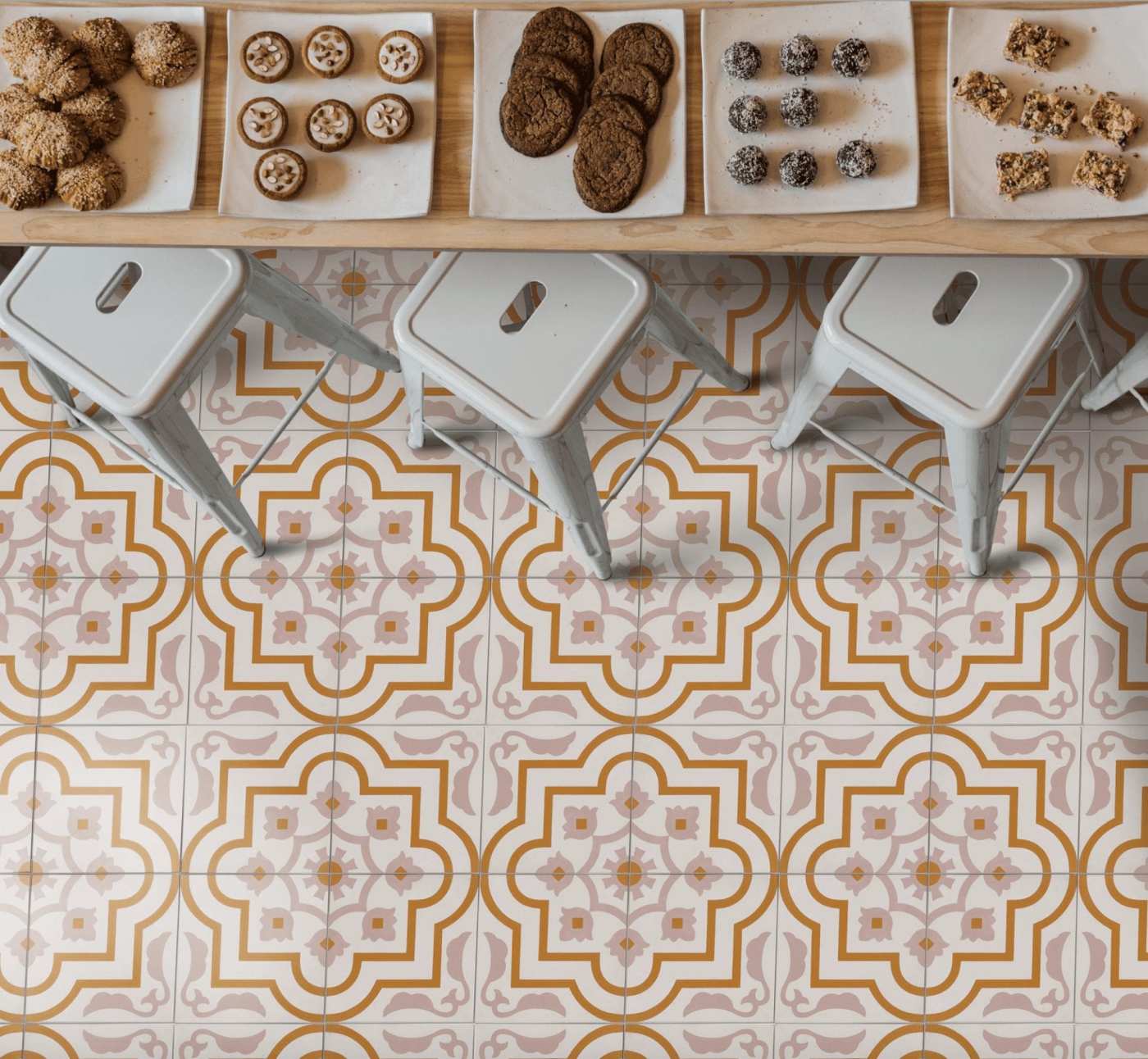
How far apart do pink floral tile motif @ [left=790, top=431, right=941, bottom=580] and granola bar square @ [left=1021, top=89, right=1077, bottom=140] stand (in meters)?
0.97

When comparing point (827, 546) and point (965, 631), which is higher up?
point (827, 546)

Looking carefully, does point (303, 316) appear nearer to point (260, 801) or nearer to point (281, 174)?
point (281, 174)

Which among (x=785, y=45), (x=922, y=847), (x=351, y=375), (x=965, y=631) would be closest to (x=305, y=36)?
(x=785, y=45)

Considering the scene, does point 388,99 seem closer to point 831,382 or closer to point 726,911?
point 831,382

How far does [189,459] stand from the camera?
70.1 inches

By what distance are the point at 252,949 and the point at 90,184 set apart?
5.17 ft

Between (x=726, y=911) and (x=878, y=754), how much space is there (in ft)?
1.50

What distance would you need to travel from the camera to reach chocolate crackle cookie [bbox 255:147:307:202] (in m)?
1.31

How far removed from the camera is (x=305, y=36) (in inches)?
53.3

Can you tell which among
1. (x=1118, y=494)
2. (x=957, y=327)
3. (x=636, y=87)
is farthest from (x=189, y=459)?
(x=1118, y=494)

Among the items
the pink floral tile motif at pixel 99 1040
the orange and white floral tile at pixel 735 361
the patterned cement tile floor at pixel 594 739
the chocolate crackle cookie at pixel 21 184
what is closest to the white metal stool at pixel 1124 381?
the patterned cement tile floor at pixel 594 739

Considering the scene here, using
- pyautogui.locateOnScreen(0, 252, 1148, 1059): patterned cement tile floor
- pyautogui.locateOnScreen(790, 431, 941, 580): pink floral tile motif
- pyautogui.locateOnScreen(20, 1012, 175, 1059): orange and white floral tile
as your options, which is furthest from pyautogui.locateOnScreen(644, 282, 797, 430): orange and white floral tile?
pyautogui.locateOnScreen(20, 1012, 175, 1059): orange and white floral tile

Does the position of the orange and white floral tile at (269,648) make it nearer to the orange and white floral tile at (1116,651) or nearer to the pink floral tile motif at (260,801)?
the pink floral tile motif at (260,801)

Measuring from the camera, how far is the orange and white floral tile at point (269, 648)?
2221mm
